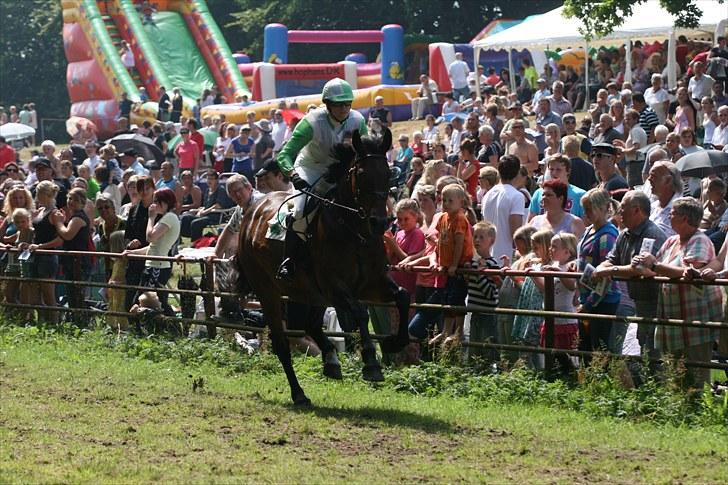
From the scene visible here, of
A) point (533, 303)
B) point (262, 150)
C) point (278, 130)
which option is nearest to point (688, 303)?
point (533, 303)

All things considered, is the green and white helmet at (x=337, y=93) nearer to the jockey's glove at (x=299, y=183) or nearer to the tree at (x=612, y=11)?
the jockey's glove at (x=299, y=183)

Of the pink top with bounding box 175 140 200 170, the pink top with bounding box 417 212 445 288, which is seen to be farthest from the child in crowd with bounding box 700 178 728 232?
the pink top with bounding box 175 140 200 170

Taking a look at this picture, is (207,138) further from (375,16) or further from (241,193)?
(375,16)

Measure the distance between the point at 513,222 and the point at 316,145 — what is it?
294cm

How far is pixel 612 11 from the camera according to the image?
23422mm

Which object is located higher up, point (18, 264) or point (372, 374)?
point (372, 374)

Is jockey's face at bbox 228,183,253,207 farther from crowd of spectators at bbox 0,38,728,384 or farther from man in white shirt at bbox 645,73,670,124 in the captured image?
man in white shirt at bbox 645,73,670,124

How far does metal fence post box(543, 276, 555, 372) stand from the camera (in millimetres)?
10508

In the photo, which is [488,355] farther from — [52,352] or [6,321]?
[6,321]

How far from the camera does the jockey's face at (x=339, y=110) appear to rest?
35.3 ft

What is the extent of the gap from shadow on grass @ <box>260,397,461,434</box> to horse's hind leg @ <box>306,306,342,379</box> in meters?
0.34

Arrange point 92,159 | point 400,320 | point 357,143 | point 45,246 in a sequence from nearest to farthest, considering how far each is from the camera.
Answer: point 357,143, point 400,320, point 45,246, point 92,159

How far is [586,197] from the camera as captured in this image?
34.9ft

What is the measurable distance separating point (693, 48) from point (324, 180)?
869 inches
